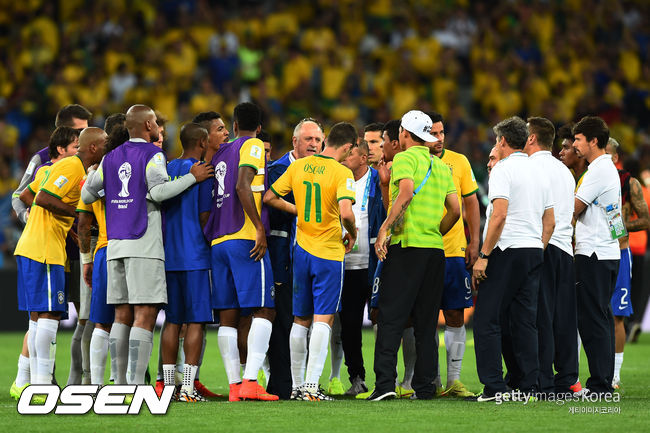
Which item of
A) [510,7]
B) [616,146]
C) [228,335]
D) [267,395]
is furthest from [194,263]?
[510,7]

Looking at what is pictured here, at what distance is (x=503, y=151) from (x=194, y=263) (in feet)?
8.89

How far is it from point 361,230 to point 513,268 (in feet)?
5.72

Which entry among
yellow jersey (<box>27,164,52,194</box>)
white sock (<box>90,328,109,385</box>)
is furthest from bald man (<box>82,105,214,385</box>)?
yellow jersey (<box>27,164,52,194</box>)

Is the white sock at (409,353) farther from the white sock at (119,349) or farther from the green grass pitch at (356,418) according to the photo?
the white sock at (119,349)

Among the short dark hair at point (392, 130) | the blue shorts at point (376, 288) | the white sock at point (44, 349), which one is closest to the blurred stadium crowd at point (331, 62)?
the short dark hair at point (392, 130)

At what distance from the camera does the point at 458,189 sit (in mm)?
8727

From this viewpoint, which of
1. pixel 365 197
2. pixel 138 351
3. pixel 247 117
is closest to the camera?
pixel 138 351

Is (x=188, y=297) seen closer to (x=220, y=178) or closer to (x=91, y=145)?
(x=220, y=178)

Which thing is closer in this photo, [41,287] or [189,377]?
[189,377]

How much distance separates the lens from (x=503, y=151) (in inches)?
318

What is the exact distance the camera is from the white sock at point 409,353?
869cm

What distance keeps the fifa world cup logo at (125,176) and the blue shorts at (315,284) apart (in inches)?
60.3

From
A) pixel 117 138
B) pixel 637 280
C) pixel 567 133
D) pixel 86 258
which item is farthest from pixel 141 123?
pixel 637 280

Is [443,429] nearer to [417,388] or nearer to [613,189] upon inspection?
[417,388]
